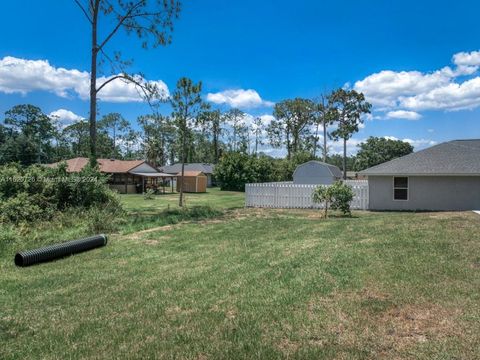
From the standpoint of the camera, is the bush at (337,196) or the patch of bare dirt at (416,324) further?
the bush at (337,196)

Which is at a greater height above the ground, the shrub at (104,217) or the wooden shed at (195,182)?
the wooden shed at (195,182)

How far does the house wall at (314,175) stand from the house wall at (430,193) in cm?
1591

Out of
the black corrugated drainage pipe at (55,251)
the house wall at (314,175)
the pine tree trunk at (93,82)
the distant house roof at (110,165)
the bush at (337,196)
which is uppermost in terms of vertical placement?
the pine tree trunk at (93,82)

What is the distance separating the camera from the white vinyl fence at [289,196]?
60.3 feet

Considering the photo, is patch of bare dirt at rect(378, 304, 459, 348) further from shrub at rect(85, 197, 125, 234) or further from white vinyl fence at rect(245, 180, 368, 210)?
white vinyl fence at rect(245, 180, 368, 210)

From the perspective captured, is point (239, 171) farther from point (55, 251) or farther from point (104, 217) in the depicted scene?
point (55, 251)

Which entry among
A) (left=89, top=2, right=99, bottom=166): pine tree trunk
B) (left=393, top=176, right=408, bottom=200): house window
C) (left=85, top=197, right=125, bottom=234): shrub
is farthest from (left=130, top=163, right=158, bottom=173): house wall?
(left=393, top=176, right=408, bottom=200): house window

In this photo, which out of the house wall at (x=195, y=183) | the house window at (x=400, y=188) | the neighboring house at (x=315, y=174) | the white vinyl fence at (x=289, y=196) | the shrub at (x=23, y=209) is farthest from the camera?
the house wall at (x=195, y=183)

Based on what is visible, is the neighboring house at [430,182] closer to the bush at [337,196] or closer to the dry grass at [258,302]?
the bush at [337,196]

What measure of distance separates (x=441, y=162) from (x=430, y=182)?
1.15 metres

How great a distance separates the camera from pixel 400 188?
58.5ft

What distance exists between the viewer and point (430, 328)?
380 centimetres

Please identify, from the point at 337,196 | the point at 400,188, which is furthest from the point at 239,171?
the point at 337,196

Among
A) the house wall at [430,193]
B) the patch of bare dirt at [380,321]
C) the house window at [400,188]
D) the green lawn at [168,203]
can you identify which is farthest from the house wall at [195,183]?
the patch of bare dirt at [380,321]
